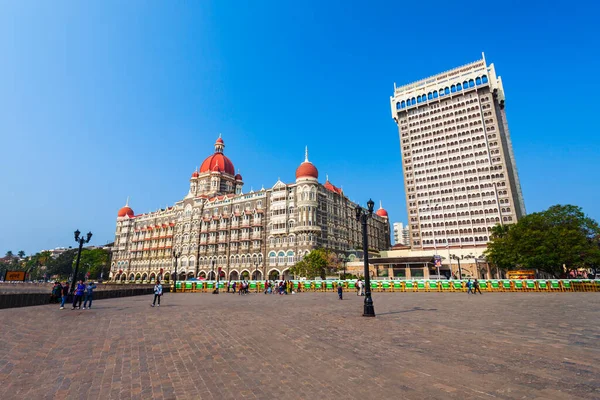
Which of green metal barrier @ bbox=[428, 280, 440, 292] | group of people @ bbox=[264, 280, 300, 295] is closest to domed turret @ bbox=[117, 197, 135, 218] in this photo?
group of people @ bbox=[264, 280, 300, 295]

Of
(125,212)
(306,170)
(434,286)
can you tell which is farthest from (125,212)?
(434,286)

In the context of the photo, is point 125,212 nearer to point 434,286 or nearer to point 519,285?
point 434,286

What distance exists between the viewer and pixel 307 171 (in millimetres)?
59688

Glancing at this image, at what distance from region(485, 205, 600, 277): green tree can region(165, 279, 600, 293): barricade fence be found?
28.2 feet

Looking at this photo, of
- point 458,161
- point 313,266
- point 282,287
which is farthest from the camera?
point 458,161

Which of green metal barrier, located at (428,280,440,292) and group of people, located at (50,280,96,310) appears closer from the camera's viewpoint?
group of people, located at (50,280,96,310)

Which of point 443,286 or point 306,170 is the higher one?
point 306,170

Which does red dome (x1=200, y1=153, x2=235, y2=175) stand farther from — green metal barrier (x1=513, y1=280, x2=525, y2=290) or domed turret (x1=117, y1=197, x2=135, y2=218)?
green metal barrier (x1=513, y1=280, x2=525, y2=290)

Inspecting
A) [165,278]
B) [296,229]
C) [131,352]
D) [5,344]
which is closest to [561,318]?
[131,352]

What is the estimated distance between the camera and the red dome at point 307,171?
195 ft

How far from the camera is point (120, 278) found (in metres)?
86.2

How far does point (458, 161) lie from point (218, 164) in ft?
204

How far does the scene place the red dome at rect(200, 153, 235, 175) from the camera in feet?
259

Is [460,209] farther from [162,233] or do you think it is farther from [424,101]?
[162,233]
